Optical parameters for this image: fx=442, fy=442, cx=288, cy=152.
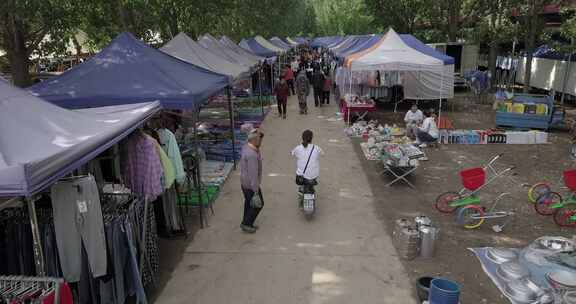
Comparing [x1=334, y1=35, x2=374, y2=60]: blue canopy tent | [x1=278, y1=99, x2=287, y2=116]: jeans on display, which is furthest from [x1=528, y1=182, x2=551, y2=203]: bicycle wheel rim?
[x1=334, y1=35, x2=374, y2=60]: blue canopy tent

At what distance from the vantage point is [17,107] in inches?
171

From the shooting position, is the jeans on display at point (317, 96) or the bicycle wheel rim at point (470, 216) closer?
the bicycle wheel rim at point (470, 216)

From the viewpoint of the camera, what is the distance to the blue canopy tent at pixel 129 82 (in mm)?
6938

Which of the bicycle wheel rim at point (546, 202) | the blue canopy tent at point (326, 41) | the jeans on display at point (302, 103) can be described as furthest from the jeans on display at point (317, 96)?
the blue canopy tent at point (326, 41)

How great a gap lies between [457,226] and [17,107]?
6183 mm

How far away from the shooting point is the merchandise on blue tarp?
3.20 m

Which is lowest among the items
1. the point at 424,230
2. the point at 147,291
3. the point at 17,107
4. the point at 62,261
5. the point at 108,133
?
the point at 147,291

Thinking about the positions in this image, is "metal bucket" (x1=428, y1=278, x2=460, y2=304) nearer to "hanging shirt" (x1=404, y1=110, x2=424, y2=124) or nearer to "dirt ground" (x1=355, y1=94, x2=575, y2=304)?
"dirt ground" (x1=355, y1=94, x2=575, y2=304)

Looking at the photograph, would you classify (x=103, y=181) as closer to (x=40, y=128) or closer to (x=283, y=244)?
(x=40, y=128)

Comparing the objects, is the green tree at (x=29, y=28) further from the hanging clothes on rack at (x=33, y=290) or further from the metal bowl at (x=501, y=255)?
the metal bowl at (x=501, y=255)

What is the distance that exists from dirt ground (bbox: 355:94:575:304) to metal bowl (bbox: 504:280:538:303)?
0.38 ft

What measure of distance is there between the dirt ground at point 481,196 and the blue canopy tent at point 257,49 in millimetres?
11288

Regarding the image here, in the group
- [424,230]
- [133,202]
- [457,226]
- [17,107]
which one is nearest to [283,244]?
[424,230]

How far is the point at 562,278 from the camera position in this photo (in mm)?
4973
